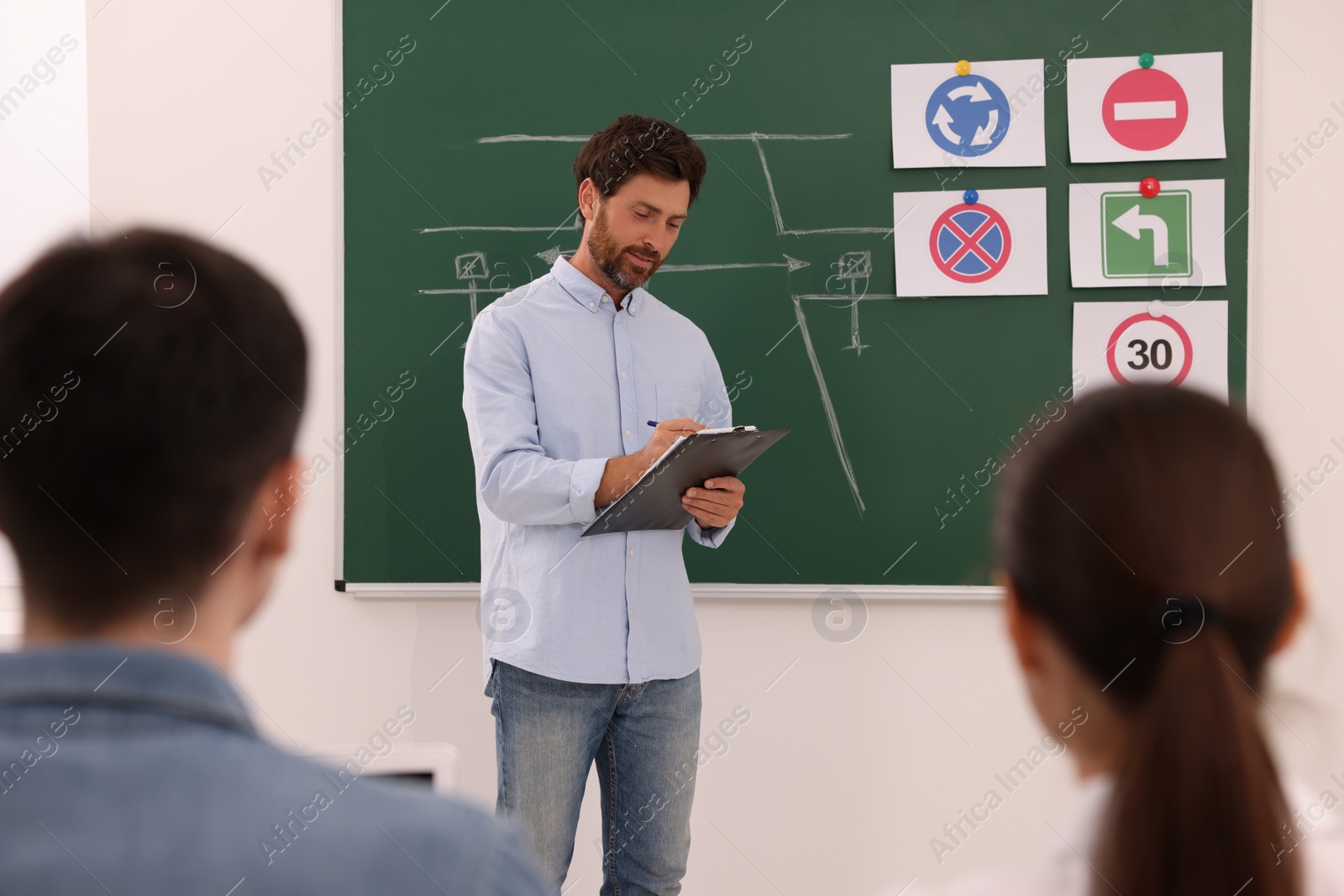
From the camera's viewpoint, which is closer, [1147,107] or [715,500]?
[715,500]

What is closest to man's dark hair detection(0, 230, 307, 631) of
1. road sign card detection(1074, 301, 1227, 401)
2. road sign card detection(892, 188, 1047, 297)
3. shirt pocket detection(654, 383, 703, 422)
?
shirt pocket detection(654, 383, 703, 422)

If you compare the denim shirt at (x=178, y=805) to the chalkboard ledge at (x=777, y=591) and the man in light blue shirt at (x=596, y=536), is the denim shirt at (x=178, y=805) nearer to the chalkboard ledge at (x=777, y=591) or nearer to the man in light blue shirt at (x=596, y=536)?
the man in light blue shirt at (x=596, y=536)

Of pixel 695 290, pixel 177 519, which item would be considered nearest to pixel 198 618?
pixel 177 519

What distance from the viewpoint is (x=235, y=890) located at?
1.50 ft

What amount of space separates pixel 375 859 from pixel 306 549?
2.23m

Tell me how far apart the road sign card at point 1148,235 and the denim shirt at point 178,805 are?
234 centimetres

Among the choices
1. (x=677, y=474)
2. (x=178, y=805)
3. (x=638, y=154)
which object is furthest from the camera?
(x=638, y=154)

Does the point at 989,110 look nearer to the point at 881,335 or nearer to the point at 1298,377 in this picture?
the point at 881,335

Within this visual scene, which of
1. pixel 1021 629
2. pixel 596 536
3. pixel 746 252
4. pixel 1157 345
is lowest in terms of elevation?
pixel 596 536

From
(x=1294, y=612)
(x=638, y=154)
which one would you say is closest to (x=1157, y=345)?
(x=638, y=154)

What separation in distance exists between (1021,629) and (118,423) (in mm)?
631

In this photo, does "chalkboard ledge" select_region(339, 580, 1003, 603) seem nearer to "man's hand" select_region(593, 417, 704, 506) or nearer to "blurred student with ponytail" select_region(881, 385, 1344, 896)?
"man's hand" select_region(593, 417, 704, 506)

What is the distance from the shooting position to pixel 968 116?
7.98 ft

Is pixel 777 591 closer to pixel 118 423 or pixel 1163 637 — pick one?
pixel 1163 637
